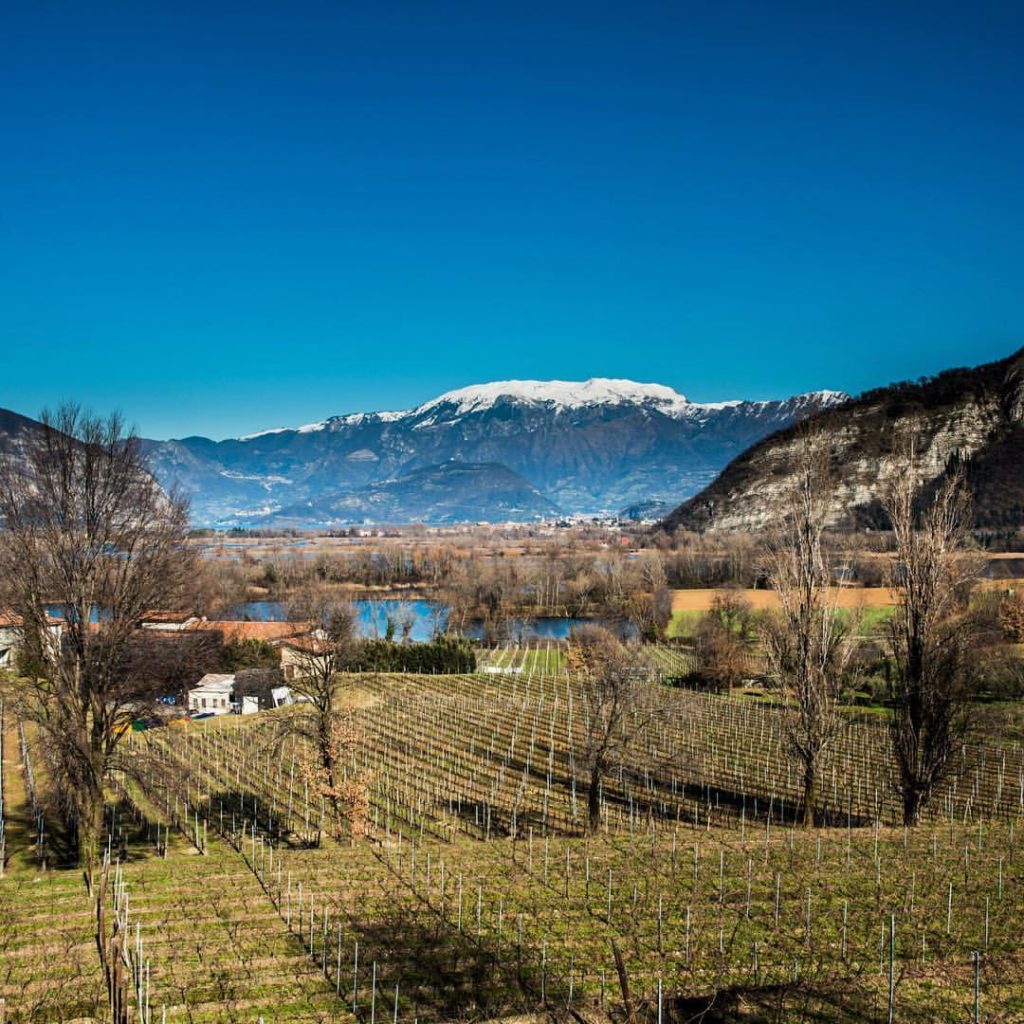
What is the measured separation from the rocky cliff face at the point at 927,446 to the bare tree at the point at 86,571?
126659 mm

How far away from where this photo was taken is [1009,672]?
173 feet

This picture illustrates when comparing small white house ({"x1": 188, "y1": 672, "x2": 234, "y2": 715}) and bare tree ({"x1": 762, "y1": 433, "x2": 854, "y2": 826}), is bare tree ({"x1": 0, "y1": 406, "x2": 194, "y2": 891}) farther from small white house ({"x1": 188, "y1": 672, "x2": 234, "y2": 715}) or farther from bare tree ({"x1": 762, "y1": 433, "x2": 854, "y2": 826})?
small white house ({"x1": 188, "y1": 672, "x2": 234, "y2": 715})

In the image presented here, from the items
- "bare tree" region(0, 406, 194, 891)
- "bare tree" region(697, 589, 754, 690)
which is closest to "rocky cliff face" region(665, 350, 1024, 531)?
"bare tree" region(697, 589, 754, 690)

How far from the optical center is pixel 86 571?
1454 centimetres

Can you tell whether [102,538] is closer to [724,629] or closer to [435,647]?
[435,647]

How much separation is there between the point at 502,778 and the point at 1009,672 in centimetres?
3841

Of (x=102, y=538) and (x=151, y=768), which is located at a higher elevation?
(x=102, y=538)

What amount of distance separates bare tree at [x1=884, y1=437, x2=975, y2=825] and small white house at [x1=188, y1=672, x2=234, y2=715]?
137 ft

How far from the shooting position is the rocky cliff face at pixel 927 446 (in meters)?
143

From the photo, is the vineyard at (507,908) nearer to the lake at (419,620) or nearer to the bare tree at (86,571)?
the bare tree at (86,571)

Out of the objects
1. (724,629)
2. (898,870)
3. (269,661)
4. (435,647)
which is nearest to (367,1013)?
(898,870)

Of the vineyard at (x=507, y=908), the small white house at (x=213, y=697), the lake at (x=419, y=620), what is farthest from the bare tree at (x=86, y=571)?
the lake at (x=419, y=620)

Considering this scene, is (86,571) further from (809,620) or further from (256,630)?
(256,630)

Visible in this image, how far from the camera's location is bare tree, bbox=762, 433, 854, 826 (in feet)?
80.4
